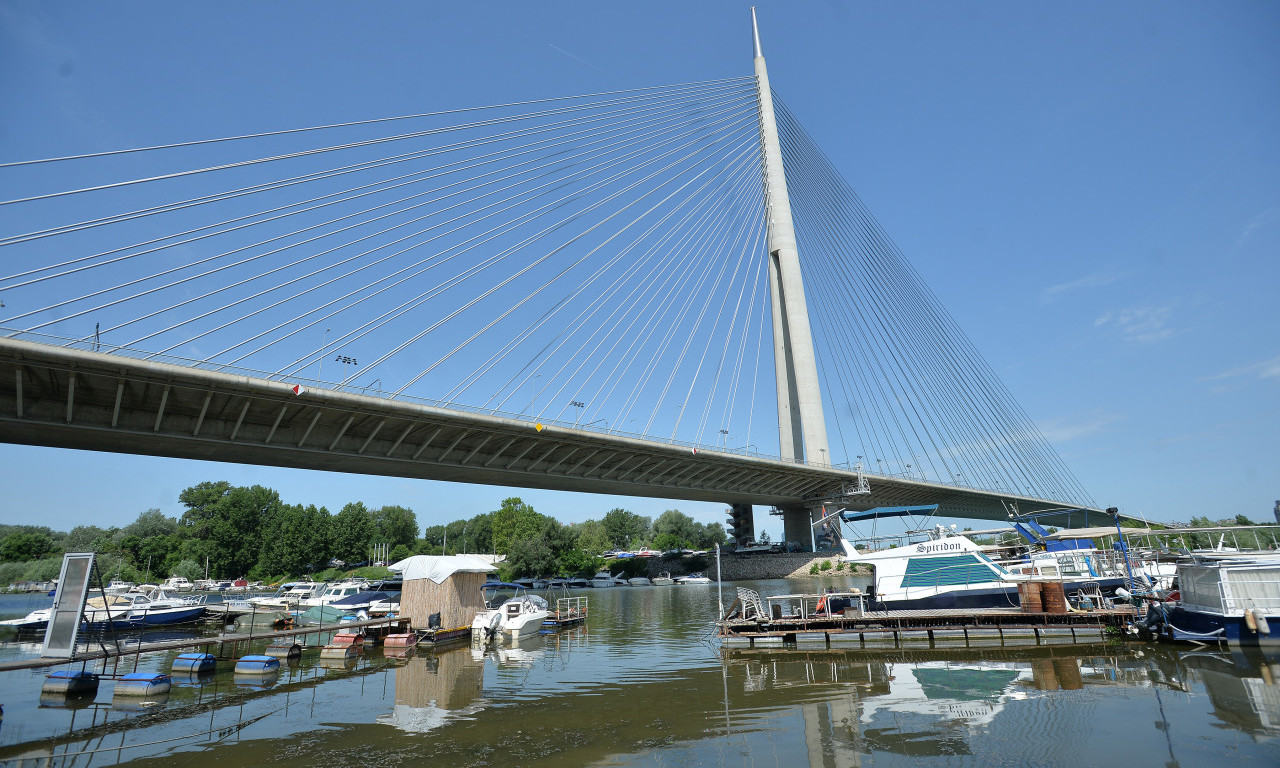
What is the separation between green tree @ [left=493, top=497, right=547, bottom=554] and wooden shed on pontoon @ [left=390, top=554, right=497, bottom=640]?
65.0 meters

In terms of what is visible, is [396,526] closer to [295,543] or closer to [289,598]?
[295,543]

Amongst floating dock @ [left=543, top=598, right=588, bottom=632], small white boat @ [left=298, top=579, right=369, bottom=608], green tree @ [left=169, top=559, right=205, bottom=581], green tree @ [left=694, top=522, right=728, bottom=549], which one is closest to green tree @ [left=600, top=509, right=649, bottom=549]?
green tree @ [left=694, top=522, right=728, bottom=549]

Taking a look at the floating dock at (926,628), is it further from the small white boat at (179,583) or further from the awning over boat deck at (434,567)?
the small white boat at (179,583)

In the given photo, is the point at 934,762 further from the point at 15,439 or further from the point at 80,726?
the point at 15,439

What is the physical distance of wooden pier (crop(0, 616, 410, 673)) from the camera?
1448cm

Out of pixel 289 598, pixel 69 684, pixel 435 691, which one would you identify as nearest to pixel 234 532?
pixel 289 598

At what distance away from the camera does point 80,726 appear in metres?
11.9

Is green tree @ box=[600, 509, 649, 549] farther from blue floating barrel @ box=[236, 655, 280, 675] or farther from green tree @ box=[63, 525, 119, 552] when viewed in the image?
blue floating barrel @ box=[236, 655, 280, 675]

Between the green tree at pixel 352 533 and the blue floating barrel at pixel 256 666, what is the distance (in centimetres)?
7022

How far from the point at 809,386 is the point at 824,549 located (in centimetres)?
2529

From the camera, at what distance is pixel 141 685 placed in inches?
559

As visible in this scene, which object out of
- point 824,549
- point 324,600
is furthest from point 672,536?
point 324,600

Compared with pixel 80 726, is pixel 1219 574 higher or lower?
higher

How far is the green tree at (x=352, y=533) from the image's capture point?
80.9m
